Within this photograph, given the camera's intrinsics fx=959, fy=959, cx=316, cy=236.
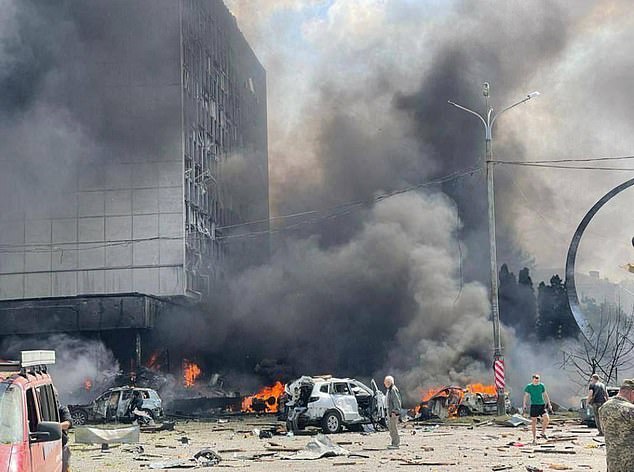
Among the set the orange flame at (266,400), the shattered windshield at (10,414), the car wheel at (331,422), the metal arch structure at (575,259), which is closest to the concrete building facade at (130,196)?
the orange flame at (266,400)

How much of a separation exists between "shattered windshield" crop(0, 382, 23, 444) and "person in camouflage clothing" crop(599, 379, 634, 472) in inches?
197

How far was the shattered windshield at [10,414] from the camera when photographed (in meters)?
7.81

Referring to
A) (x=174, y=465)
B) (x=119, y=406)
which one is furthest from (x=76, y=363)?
(x=174, y=465)

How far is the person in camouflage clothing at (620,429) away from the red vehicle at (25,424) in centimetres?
468

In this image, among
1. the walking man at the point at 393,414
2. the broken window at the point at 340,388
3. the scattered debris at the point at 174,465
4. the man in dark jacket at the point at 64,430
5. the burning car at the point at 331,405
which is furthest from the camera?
the broken window at the point at 340,388

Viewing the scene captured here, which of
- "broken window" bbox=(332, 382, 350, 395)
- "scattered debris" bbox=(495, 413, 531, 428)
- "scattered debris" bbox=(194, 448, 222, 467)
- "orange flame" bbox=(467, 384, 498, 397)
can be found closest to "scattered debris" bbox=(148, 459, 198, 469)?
"scattered debris" bbox=(194, 448, 222, 467)

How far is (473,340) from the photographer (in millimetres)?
41719

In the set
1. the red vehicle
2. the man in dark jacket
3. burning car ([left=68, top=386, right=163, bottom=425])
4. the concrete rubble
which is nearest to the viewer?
the red vehicle

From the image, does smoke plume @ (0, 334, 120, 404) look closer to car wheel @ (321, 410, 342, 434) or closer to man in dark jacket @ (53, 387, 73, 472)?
car wheel @ (321, 410, 342, 434)

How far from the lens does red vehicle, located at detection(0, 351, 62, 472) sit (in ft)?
25.1

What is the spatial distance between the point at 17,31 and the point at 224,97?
574 inches

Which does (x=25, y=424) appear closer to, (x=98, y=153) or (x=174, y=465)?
(x=174, y=465)

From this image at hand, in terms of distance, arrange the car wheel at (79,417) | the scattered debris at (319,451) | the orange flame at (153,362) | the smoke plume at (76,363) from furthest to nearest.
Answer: the orange flame at (153,362) → the smoke plume at (76,363) → the car wheel at (79,417) → the scattered debris at (319,451)

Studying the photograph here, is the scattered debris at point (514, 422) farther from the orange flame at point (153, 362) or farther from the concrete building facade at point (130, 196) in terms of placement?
the concrete building facade at point (130, 196)
